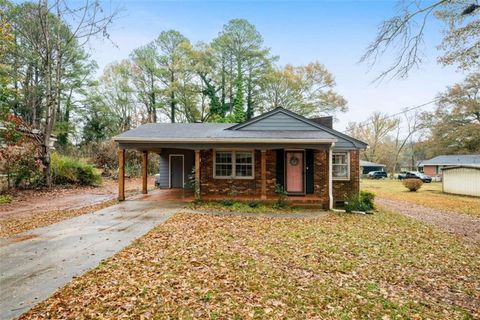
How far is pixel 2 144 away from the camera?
13508mm

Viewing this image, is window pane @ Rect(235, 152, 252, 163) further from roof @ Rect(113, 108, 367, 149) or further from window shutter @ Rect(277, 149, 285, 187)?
window shutter @ Rect(277, 149, 285, 187)

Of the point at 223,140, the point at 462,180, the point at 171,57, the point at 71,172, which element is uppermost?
the point at 171,57

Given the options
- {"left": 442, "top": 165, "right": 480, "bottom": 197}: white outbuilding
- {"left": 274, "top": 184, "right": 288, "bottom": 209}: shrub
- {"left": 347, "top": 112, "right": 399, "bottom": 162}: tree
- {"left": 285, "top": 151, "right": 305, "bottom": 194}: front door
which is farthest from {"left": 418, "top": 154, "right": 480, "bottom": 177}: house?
{"left": 274, "top": 184, "right": 288, "bottom": 209}: shrub

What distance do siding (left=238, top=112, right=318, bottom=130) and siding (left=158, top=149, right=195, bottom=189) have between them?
4.25m

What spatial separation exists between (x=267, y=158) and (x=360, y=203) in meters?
4.45

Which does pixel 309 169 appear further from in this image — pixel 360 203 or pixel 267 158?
pixel 360 203

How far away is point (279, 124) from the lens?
39.3 ft

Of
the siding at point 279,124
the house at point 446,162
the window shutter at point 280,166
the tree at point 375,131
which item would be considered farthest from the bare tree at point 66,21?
the tree at point 375,131

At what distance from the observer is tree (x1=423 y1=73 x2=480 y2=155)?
33.0 meters

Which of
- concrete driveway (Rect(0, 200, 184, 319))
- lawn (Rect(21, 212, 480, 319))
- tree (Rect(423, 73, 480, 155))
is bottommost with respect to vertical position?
lawn (Rect(21, 212, 480, 319))

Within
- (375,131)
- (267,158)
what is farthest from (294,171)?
(375,131)

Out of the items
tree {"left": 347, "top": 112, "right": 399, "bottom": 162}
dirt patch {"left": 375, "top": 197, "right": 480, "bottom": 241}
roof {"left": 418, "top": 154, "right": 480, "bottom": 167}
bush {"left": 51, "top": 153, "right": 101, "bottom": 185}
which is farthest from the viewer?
tree {"left": 347, "top": 112, "right": 399, "bottom": 162}

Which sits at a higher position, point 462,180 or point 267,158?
point 267,158

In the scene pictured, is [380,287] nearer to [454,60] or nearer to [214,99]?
[454,60]
